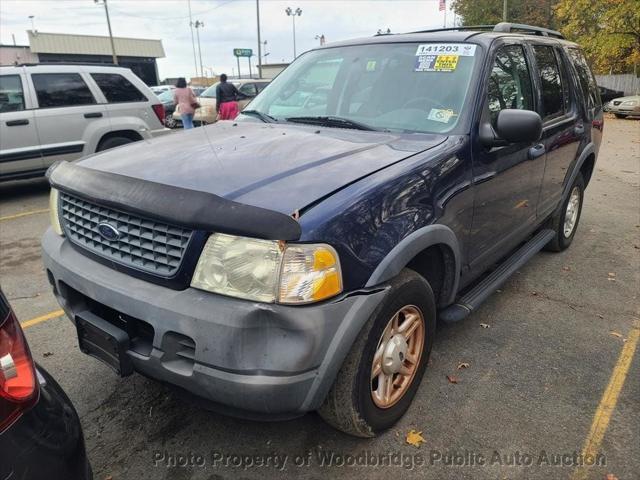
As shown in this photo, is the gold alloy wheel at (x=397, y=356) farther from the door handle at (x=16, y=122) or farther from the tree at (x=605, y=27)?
the tree at (x=605, y=27)

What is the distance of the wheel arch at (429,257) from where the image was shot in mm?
2092

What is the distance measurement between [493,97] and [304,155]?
141 centimetres

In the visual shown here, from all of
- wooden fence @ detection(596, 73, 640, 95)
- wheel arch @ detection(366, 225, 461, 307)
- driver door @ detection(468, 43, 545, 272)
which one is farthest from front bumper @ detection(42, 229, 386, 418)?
wooden fence @ detection(596, 73, 640, 95)

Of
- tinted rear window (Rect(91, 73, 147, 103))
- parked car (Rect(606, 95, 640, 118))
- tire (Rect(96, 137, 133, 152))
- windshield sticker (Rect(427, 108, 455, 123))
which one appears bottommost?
parked car (Rect(606, 95, 640, 118))

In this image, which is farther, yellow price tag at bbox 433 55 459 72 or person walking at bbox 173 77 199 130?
person walking at bbox 173 77 199 130

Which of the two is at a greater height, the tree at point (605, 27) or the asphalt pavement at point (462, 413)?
the tree at point (605, 27)

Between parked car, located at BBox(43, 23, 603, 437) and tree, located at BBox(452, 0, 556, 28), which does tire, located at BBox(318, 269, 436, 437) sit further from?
tree, located at BBox(452, 0, 556, 28)

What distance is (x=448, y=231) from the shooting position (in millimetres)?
2539

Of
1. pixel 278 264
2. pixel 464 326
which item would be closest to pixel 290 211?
pixel 278 264

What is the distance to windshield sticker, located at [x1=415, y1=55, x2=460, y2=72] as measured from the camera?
304cm

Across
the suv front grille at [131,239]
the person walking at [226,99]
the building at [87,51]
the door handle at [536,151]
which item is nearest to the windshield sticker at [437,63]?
the door handle at [536,151]

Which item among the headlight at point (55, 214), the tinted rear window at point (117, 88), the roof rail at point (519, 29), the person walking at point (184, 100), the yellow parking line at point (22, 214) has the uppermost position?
the roof rail at point (519, 29)

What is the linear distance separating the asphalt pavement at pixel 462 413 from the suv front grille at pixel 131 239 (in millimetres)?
601

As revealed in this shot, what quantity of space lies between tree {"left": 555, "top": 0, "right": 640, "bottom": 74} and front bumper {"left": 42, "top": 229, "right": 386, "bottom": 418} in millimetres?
28132
